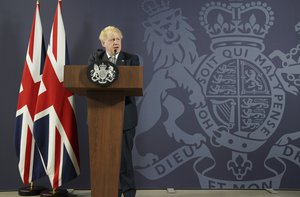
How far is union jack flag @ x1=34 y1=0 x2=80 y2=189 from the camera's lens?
2.91 meters

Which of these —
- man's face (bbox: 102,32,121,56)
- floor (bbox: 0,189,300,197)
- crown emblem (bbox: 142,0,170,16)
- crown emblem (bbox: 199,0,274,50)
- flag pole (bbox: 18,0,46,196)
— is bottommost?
floor (bbox: 0,189,300,197)

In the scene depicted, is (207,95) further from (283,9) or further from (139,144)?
(283,9)

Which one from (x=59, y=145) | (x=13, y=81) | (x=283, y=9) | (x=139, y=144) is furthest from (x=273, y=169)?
(x=13, y=81)

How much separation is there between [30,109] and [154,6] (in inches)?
61.5

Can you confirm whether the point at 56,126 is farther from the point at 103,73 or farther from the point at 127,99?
the point at 103,73

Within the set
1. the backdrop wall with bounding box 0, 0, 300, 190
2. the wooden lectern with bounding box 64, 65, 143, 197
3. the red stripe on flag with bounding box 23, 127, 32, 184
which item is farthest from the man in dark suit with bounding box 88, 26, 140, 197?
the red stripe on flag with bounding box 23, 127, 32, 184

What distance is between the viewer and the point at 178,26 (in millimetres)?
3445

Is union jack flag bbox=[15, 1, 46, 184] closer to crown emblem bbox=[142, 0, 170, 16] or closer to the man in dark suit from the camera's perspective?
the man in dark suit

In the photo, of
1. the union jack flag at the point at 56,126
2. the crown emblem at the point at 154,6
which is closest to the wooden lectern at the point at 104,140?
the union jack flag at the point at 56,126

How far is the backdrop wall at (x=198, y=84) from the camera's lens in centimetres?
333

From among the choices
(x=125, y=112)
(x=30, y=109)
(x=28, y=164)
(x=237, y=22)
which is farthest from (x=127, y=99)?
(x=237, y=22)

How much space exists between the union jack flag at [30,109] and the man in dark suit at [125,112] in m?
A: 0.72

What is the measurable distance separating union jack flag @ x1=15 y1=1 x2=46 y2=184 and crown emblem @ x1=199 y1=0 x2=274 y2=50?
160cm

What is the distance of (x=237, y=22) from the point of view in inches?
136
